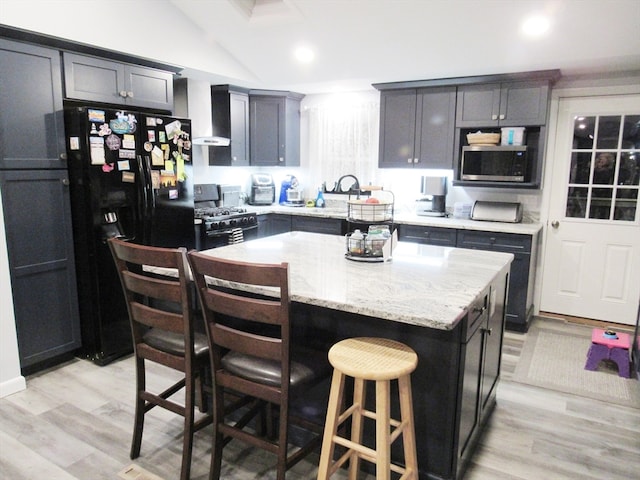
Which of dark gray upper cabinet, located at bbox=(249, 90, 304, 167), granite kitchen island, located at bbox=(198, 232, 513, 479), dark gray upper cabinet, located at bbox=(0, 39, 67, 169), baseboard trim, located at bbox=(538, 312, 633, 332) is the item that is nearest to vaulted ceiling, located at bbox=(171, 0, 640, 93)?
dark gray upper cabinet, located at bbox=(249, 90, 304, 167)

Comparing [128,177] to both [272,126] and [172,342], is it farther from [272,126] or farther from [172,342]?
[272,126]

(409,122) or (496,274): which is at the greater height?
(409,122)

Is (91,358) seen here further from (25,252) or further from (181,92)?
(181,92)

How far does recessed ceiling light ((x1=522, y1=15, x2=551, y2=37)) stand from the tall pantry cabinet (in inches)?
129

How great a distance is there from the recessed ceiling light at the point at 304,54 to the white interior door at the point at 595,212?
2.37 metres

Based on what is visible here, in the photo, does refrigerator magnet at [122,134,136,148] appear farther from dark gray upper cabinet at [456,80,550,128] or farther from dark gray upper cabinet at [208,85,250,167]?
dark gray upper cabinet at [456,80,550,128]

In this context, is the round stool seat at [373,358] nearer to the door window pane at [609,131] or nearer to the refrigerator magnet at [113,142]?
the refrigerator magnet at [113,142]

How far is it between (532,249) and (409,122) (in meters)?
1.71

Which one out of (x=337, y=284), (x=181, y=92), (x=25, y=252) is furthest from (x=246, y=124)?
(x=337, y=284)

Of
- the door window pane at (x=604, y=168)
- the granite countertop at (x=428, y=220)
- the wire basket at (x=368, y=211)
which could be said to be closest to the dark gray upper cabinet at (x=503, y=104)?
the door window pane at (x=604, y=168)

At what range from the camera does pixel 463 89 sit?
4.21 m

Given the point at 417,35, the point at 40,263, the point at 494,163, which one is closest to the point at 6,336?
the point at 40,263

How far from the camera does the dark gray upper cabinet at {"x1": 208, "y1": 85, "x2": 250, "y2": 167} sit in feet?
15.8

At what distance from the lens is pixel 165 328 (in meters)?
1.95
